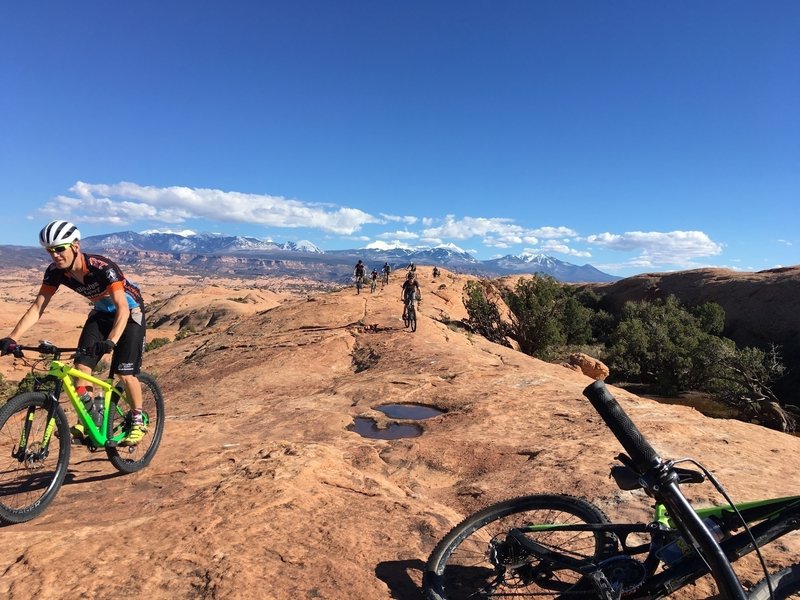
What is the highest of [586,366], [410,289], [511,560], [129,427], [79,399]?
[410,289]

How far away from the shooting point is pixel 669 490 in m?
2.36

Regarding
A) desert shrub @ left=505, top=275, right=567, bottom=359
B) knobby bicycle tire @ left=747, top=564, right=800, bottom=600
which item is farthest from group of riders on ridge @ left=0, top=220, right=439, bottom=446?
desert shrub @ left=505, top=275, right=567, bottom=359

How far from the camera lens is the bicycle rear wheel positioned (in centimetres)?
524

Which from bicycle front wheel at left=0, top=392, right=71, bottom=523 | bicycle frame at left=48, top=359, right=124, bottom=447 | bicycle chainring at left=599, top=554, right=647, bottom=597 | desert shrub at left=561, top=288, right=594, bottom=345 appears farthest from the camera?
desert shrub at left=561, top=288, right=594, bottom=345

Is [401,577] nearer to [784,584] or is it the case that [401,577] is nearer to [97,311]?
[784,584]

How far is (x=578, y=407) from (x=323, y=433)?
431 cm

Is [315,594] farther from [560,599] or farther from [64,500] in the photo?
[64,500]

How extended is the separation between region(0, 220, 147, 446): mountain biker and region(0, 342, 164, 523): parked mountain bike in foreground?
0.16m

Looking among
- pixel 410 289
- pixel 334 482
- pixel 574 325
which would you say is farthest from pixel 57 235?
pixel 574 325

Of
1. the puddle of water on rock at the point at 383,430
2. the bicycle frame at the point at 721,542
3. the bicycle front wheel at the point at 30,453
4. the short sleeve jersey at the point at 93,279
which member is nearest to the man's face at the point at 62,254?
the short sleeve jersey at the point at 93,279

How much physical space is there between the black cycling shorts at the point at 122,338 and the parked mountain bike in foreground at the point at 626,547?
159 inches

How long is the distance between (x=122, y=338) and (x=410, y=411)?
5.19m

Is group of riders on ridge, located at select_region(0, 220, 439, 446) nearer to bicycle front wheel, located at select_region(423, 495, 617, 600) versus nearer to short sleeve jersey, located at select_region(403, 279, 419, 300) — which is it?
bicycle front wheel, located at select_region(423, 495, 617, 600)

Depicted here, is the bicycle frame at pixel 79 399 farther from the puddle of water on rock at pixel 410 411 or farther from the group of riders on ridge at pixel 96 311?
the puddle of water on rock at pixel 410 411
